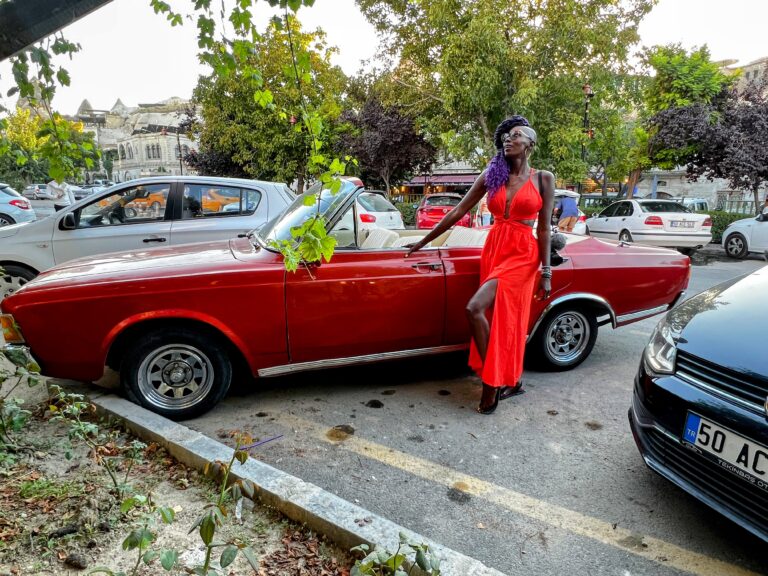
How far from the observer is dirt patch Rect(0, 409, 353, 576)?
1.96 m

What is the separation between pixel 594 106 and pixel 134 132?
302 ft

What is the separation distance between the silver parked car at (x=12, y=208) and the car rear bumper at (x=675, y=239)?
17675 millimetres

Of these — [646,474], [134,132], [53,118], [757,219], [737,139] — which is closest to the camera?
[53,118]

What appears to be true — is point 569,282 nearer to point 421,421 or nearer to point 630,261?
point 630,261

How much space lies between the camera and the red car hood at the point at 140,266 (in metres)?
3.16

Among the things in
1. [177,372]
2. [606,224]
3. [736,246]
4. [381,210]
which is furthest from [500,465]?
[606,224]

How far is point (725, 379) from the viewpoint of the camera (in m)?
2.10

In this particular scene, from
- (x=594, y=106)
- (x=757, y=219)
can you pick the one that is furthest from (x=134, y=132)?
(x=757, y=219)

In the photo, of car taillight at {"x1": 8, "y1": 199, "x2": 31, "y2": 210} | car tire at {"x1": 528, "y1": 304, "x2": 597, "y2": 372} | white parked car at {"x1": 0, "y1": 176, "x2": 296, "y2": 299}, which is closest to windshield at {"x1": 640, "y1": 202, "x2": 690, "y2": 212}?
car tire at {"x1": 528, "y1": 304, "x2": 597, "y2": 372}

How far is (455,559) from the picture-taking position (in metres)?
1.90

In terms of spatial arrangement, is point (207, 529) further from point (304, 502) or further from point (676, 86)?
point (676, 86)

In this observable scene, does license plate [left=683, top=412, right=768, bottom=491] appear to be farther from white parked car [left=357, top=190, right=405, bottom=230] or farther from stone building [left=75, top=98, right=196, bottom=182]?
stone building [left=75, top=98, right=196, bottom=182]

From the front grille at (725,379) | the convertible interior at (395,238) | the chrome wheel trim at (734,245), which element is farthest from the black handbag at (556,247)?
the chrome wheel trim at (734,245)

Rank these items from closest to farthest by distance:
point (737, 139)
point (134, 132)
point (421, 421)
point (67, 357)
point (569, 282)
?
point (67, 357), point (421, 421), point (569, 282), point (737, 139), point (134, 132)
